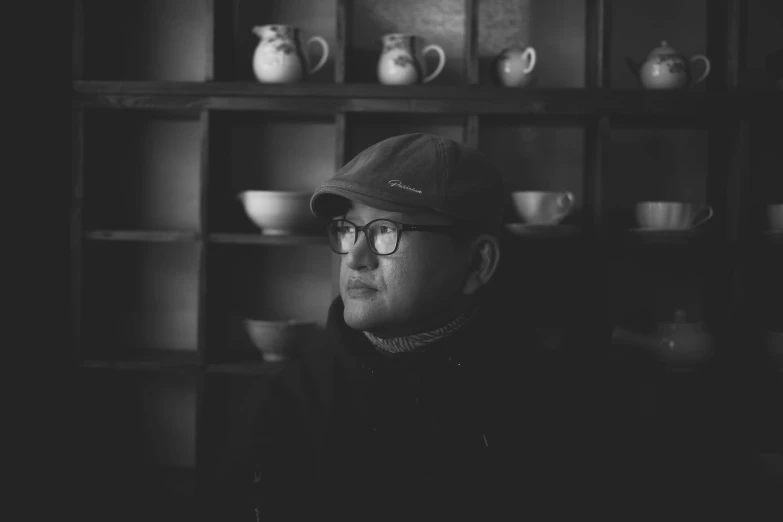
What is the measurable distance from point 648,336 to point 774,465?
1.60 ft

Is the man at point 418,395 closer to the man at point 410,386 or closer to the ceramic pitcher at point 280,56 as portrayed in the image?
the man at point 410,386

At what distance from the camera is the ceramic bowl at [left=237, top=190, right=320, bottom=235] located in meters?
1.94

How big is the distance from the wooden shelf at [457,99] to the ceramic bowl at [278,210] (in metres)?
0.27

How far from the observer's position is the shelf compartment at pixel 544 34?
2.21m

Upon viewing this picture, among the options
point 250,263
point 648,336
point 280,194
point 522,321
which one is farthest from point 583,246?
point 250,263

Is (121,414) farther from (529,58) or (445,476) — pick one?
(529,58)

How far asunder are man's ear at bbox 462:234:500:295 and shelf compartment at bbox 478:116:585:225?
915 mm

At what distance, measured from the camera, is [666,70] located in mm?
1911

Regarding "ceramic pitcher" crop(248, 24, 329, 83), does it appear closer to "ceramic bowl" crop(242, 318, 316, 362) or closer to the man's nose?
"ceramic bowl" crop(242, 318, 316, 362)

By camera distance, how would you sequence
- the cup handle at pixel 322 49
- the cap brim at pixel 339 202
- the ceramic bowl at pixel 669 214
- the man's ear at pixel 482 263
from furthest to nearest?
the cup handle at pixel 322 49, the ceramic bowl at pixel 669 214, the man's ear at pixel 482 263, the cap brim at pixel 339 202

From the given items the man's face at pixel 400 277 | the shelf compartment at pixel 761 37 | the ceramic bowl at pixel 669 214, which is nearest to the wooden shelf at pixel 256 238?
the man's face at pixel 400 277

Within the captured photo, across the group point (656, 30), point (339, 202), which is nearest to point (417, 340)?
point (339, 202)

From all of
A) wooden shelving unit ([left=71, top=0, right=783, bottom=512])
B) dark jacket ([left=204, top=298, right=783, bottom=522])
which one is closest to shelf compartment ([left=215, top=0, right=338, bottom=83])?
wooden shelving unit ([left=71, top=0, right=783, bottom=512])

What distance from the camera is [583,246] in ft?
6.33
